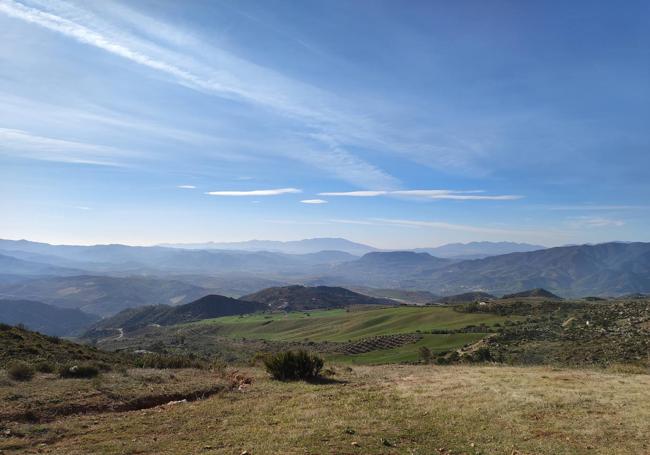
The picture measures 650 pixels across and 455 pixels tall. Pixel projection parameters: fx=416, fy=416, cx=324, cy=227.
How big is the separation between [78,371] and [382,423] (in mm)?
13047

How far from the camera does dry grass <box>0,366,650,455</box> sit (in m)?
10.0

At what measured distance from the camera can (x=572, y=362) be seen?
27.2m

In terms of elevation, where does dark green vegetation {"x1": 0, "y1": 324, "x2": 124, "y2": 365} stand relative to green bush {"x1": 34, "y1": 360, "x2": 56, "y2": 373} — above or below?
below

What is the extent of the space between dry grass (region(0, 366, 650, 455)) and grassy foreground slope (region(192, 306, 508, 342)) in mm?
65253

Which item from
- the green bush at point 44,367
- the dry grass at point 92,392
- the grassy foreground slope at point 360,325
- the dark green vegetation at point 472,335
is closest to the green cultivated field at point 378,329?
the grassy foreground slope at point 360,325

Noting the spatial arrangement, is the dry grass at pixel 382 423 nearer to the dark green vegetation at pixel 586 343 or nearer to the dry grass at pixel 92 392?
the dry grass at pixel 92 392

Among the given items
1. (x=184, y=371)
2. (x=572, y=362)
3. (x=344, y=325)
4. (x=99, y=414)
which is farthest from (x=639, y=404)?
(x=344, y=325)

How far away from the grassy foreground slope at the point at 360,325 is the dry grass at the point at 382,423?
65.3 meters

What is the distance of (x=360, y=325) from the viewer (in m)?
110

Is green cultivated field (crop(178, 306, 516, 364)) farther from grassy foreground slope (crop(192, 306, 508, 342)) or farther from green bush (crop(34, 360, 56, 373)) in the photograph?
green bush (crop(34, 360, 56, 373))

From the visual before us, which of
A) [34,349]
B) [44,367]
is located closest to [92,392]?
[44,367]

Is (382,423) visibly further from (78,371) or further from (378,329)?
(378,329)

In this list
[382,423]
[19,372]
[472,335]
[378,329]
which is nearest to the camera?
[382,423]

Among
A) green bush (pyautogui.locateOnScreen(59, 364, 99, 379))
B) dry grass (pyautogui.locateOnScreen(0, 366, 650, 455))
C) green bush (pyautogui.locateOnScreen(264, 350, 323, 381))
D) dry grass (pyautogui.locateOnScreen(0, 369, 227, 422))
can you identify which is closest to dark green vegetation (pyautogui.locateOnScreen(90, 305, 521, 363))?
green bush (pyautogui.locateOnScreen(264, 350, 323, 381))
